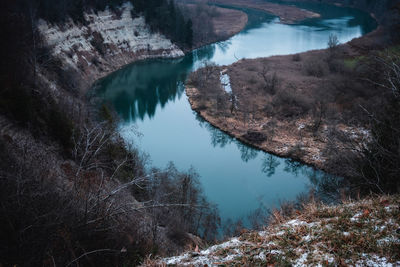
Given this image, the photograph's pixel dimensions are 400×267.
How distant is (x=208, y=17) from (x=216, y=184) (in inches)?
2423

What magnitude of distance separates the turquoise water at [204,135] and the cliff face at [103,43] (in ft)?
7.18

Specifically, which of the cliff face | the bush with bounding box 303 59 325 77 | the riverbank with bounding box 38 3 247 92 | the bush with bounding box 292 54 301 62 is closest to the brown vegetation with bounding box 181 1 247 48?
the riverbank with bounding box 38 3 247 92

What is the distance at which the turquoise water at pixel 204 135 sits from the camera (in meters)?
24.2

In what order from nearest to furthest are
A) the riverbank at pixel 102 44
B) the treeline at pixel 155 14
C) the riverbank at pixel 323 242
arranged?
the riverbank at pixel 323 242 < the riverbank at pixel 102 44 < the treeline at pixel 155 14

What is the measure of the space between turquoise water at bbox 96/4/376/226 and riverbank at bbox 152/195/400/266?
5.52 metres

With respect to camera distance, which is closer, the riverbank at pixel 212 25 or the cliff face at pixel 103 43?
the cliff face at pixel 103 43

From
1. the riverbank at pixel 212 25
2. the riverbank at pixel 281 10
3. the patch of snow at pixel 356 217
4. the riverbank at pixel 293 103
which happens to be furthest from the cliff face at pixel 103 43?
the riverbank at pixel 281 10

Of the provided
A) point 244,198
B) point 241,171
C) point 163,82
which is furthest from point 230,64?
point 244,198

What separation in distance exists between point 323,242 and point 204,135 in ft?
→ 92.2

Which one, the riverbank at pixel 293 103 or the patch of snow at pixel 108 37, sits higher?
the patch of snow at pixel 108 37

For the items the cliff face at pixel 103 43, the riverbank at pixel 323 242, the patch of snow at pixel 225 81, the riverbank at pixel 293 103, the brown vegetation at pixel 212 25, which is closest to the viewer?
the riverbank at pixel 323 242

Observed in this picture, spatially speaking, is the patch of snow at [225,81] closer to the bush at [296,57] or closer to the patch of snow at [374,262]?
the bush at [296,57]

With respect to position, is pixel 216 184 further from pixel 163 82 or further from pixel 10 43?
pixel 163 82

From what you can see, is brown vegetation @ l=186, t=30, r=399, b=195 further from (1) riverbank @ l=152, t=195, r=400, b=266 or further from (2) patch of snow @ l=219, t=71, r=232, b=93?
(1) riverbank @ l=152, t=195, r=400, b=266
